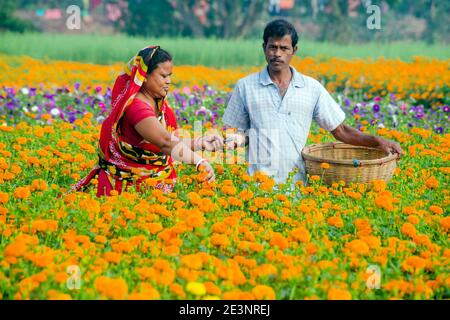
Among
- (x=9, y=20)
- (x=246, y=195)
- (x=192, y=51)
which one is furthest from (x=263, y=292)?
(x=9, y=20)

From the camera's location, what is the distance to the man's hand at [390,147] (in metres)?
3.97

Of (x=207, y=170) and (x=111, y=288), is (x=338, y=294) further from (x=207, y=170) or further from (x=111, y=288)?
(x=207, y=170)

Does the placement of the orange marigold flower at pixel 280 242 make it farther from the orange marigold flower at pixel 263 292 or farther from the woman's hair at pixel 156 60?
the woman's hair at pixel 156 60

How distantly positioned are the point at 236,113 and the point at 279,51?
19.6 inches

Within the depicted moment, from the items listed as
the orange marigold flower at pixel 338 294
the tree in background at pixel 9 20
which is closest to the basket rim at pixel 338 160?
the orange marigold flower at pixel 338 294

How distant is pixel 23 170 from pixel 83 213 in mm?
1401

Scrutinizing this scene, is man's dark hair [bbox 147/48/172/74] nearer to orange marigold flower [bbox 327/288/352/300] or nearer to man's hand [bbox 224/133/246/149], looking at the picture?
man's hand [bbox 224/133/246/149]

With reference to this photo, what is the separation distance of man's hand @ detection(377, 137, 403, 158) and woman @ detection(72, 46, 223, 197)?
100 centimetres

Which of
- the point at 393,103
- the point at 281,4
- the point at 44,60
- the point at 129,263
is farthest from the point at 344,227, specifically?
the point at 281,4

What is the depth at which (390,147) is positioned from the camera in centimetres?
401

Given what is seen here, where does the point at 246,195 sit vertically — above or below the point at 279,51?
below

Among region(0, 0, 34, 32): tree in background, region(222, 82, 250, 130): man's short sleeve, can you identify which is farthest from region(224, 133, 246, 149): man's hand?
region(0, 0, 34, 32): tree in background

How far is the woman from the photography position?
3.60 metres

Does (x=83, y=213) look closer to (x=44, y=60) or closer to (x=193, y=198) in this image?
(x=193, y=198)
